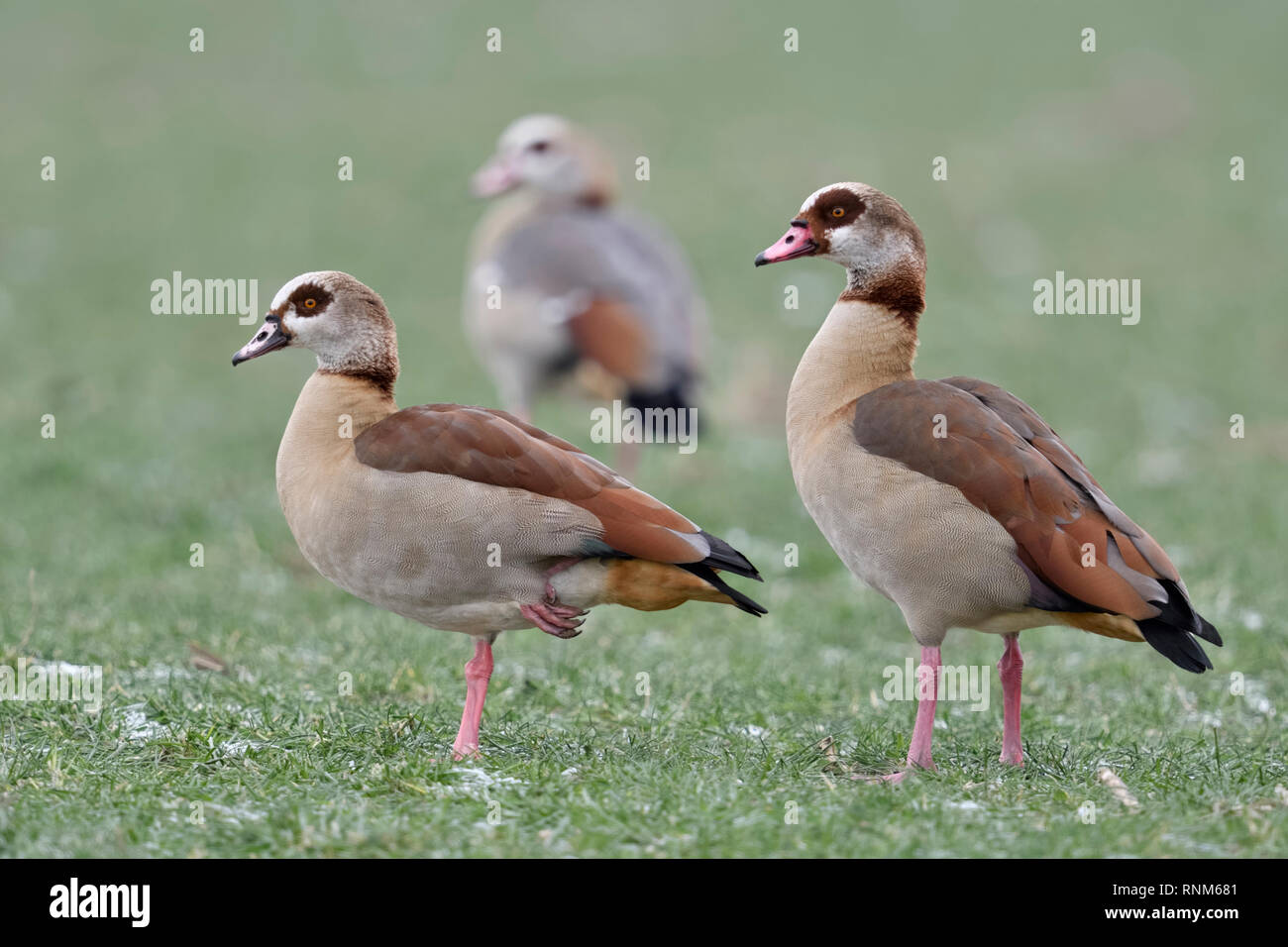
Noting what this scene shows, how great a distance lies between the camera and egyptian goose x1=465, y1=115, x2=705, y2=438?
34.2 ft

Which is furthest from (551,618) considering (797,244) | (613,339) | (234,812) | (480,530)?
(613,339)

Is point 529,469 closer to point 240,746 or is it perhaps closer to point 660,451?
point 240,746

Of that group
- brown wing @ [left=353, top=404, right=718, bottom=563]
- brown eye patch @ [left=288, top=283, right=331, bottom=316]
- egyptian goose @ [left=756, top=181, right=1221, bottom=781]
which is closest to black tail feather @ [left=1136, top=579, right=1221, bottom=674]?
egyptian goose @ [left=756, top=181, right=1221, bottom=781]

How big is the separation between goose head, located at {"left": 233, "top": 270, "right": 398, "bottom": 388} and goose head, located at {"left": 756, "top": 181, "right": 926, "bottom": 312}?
4.57 ft

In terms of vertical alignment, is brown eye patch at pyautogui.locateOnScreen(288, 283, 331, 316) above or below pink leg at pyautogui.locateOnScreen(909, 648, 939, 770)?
above

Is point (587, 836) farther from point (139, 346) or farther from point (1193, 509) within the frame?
point (139, 346)

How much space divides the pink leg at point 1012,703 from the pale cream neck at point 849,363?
1001mm

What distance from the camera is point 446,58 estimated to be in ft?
71.2

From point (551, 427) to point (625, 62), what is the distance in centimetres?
1110

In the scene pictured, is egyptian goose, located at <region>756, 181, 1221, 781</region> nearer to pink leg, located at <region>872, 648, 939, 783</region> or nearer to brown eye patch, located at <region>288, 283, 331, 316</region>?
pink leg, located at <region>872, 648, 939, 783</region>

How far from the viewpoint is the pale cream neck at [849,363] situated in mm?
5473

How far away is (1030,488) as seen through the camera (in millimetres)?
5035

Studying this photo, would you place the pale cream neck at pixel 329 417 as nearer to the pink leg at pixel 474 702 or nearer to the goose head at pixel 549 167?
the pink leg at pixel 474 702


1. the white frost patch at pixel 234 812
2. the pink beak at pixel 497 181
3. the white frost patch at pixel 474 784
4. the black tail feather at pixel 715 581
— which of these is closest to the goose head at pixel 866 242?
the black tail feather at pixel 715 581
